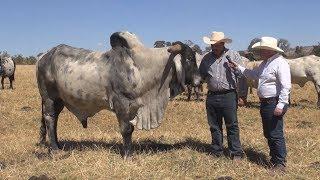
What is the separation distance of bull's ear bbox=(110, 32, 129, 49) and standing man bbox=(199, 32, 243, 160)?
127 cm

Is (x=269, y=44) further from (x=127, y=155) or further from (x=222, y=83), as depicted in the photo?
(x=127, y=155)

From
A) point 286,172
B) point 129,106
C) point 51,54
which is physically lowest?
point 286,172

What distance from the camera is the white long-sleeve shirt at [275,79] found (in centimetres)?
721

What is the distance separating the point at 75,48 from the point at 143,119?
1.82 m

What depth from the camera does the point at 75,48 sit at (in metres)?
8.98

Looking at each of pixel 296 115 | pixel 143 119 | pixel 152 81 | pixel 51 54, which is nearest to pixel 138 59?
pixel 152 81

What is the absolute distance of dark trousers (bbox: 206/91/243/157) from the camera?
26.6ft

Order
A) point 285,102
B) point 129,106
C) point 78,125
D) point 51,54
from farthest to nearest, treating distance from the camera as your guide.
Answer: point 78,125 < point 51,54 < point 129,106 < point 285,102

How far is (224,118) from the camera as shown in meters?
8.24

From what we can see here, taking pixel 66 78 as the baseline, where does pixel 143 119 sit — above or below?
below

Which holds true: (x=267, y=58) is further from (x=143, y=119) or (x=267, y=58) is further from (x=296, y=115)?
(x=296, y=115)

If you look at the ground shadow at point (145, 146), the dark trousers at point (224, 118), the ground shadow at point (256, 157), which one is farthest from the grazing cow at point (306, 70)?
the dark trousers at point (224, 118)

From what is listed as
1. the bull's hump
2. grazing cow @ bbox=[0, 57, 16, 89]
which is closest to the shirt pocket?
the bull's hump

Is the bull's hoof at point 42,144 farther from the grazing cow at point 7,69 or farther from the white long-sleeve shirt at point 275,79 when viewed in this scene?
the grazing cow at point 7,69
